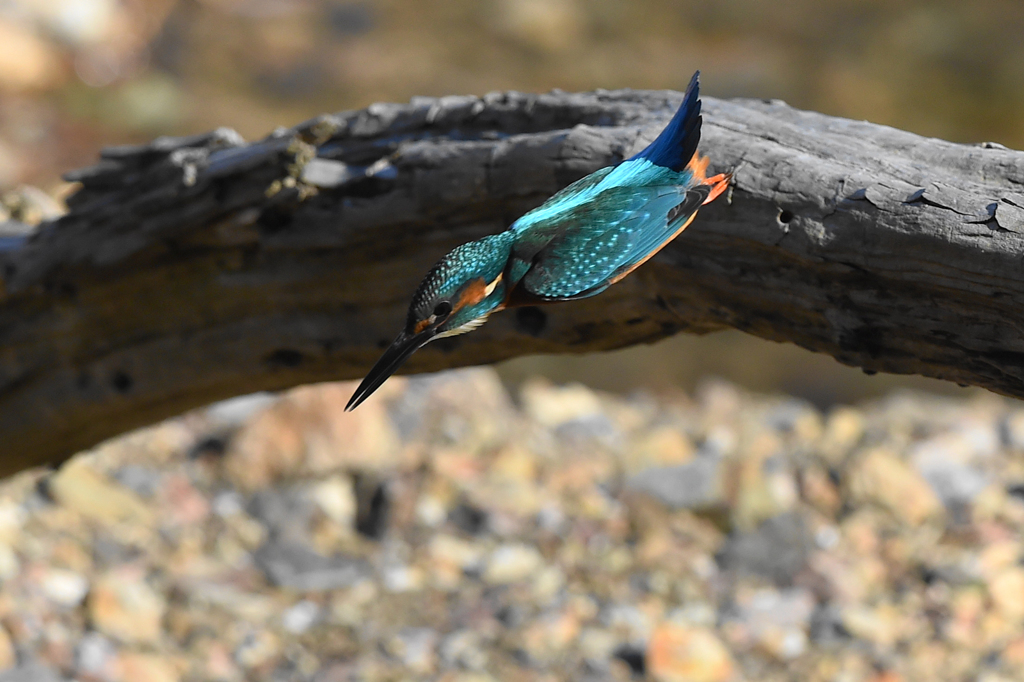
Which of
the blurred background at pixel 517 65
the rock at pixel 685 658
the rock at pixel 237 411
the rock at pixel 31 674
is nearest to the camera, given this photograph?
the rock at pixel 31 674

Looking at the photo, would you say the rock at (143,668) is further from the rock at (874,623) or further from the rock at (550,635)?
the rock at (874,623)

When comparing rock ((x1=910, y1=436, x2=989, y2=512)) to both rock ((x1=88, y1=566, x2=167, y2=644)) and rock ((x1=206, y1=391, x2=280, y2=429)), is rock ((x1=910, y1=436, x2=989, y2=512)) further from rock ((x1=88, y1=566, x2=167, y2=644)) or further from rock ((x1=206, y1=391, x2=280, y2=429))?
rock ((x1=88, y1=566, x2=167, y2=644))

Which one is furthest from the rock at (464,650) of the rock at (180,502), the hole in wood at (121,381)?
the hole in wood at (121,381)

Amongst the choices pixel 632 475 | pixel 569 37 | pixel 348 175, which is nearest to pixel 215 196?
pixel 348 175

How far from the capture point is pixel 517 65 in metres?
6.97

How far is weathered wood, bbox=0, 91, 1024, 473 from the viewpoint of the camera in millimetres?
1337

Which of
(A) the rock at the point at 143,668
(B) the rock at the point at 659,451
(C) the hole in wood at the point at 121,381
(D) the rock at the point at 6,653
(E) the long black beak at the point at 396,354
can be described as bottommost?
(A) the rock at the point at 143,668

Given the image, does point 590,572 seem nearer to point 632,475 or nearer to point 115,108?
point 632,475

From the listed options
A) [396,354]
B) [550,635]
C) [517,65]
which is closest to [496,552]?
[550,635]

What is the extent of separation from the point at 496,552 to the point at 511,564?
84 millimetres

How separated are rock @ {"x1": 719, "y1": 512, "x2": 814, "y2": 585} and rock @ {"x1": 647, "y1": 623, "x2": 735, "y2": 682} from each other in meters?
0.51

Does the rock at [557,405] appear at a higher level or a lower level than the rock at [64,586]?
higher

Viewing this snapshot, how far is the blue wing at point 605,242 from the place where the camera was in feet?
4.28

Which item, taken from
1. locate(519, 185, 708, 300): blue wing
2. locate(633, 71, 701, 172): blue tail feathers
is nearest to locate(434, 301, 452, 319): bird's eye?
locate(519, 185, 708, 300): blue wing
